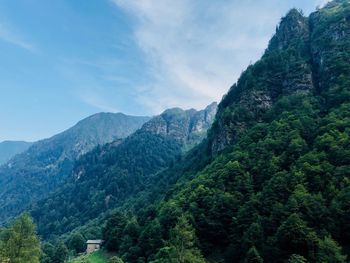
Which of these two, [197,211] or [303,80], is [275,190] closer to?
[197,211]

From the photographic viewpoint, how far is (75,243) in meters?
160

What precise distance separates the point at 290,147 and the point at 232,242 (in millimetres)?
38340

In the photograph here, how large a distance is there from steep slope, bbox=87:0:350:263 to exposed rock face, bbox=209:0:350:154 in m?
0.48

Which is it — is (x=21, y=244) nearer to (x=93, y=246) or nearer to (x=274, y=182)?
(x=274, y=182)

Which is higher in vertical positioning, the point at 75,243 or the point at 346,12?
the point at 346,12

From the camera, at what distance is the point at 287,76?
172250 millimetres

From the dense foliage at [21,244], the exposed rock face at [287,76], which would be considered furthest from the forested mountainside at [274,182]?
the dense foliage at [21,244]

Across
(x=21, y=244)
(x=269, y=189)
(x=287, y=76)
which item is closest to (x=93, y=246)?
(x=21, y=244)

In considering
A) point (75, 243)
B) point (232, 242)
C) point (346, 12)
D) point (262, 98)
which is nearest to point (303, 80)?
point (262, 98)

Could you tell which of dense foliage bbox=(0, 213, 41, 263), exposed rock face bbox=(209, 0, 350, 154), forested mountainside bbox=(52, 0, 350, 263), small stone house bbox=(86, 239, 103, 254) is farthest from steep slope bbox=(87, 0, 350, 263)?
dense foliage bbox=(0, 213, 41, 263)

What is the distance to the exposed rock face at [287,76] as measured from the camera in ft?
522

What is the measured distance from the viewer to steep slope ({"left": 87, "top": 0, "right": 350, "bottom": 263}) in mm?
71938

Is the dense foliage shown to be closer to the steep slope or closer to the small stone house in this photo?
the steep slope

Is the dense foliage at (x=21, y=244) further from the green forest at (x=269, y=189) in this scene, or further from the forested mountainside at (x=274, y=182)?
the forested mountainside at (x=274, y=182)
